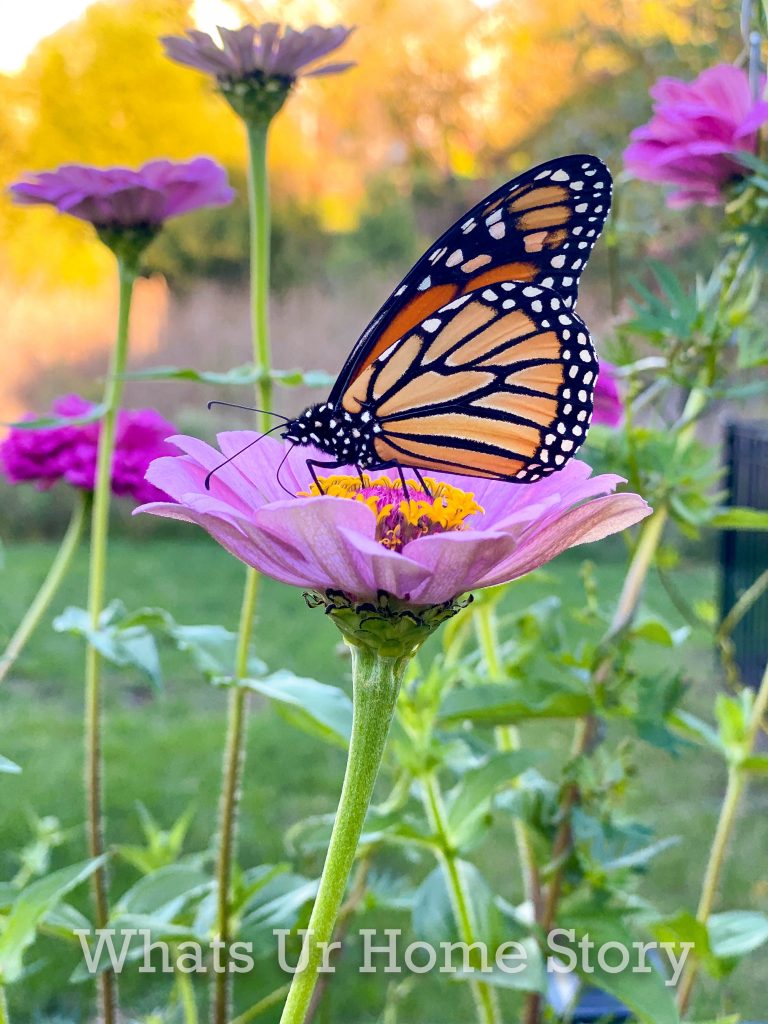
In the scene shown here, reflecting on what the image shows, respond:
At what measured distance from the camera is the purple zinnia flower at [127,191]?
0.71 metres

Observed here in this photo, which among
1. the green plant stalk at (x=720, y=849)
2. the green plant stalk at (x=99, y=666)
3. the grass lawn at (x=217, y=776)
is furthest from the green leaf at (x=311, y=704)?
the grass lawn at (x=217, y=776)

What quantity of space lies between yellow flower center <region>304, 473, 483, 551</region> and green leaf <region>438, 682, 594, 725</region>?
190mm

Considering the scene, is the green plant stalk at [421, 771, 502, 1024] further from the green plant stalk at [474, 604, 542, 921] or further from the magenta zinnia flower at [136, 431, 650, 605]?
the magenta zinnia flower at [136, 431, 650, 605]

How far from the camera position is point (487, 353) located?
58 cm

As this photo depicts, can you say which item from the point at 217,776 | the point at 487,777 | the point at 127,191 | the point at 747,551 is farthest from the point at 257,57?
the point at 747,551

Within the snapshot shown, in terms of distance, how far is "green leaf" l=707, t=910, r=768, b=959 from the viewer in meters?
0.67

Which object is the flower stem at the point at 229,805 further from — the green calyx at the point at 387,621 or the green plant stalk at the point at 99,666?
the green calyx at the point at 387,621

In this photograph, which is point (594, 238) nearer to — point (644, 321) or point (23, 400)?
point (644, 321)

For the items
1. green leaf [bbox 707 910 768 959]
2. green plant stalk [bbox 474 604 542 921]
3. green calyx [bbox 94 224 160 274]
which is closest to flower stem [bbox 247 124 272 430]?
green calyx [bbox 94 224 160 274]

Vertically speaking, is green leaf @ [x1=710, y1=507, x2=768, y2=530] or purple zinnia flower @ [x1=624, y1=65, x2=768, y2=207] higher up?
purple zinnia flower @ [x1=624, y1=65, x2=768, y2=207]

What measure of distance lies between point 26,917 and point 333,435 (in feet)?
0.86

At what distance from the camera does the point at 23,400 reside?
494cm

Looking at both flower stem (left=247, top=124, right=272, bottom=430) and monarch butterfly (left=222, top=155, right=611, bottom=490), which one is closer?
monarch butterfly (left=222, top=155, right=611, bottom=490)

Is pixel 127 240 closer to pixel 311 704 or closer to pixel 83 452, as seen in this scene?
pixel 83 452
